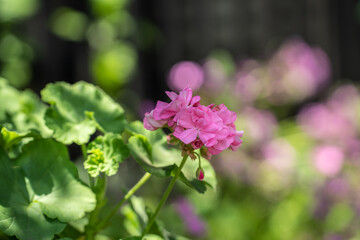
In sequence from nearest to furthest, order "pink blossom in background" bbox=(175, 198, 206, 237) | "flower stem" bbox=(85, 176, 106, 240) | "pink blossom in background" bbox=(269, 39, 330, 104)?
"flower stem" bbox=(85, 176, 106, 240)
"pink blossom in background" bbox=(175, 198, 206, 237)
"pink blossom in background" bbox=(269, 39, 330, 104)

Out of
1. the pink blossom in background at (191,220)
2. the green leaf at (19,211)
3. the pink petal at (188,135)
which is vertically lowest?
the green leaf at (19,211)

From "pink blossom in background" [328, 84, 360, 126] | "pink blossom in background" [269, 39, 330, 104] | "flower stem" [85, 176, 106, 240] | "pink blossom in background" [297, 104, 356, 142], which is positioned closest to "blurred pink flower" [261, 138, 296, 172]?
"pink blossom in background" [297, 104, 356, 142]

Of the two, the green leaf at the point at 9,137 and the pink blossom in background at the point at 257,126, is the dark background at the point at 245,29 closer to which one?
the pink blossom in background at the point at 257,126

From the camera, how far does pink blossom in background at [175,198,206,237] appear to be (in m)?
1.71

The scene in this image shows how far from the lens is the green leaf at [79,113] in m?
0.82

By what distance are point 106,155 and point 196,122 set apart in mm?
155

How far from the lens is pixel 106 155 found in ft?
2.51

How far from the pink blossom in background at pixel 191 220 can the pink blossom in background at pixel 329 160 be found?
117 cm

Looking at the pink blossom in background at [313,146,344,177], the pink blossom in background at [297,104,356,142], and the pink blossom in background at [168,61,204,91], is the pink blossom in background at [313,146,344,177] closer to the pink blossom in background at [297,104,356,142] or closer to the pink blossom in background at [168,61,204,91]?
the pink blossom in background at [297,104,356,142]

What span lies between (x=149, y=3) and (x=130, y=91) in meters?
1.19

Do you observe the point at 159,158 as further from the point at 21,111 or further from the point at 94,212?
the point at 21,111

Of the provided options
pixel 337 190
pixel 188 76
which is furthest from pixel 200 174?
pixel 188 76

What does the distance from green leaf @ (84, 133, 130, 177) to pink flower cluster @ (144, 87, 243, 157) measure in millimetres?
64

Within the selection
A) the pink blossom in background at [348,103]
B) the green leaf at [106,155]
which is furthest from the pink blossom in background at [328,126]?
the green leaf at [106,155]
